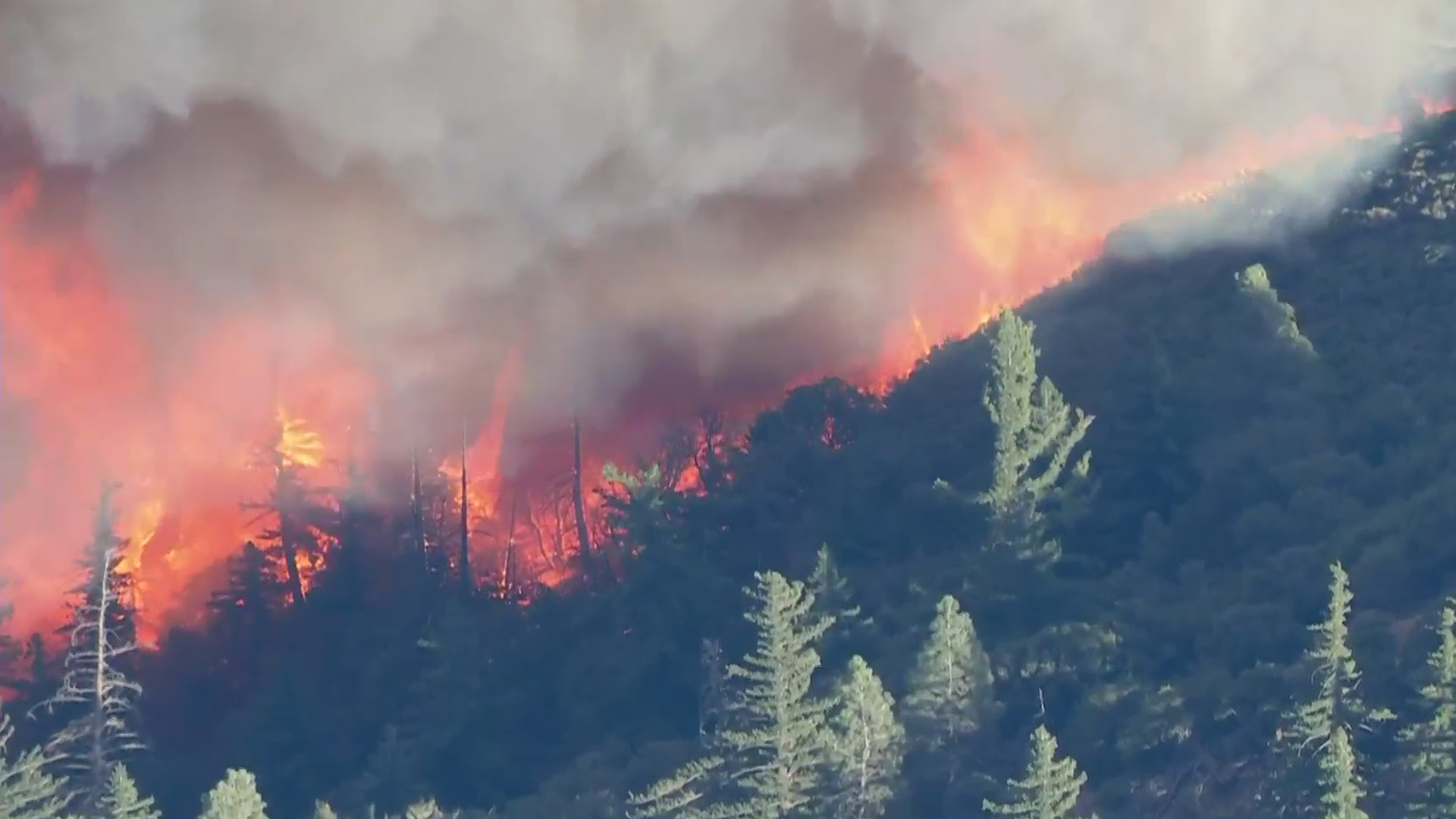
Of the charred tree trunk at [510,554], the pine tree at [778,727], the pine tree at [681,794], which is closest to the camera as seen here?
the pine tree at [778,727]

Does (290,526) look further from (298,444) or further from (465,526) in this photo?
(465,526)

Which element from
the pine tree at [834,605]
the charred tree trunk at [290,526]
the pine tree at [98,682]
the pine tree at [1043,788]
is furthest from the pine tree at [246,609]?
the pine tree at [1043,788]

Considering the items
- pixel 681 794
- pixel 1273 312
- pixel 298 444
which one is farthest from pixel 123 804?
pixel 1273 312

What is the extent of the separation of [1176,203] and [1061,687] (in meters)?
19.7

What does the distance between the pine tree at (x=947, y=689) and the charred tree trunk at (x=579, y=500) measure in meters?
20.9

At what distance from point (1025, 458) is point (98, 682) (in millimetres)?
22091

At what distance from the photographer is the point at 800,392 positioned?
70.8 metres

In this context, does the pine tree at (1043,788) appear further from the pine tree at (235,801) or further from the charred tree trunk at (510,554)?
the charred tree trunk at (510,554)

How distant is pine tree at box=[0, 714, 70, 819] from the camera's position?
5566 centimetres

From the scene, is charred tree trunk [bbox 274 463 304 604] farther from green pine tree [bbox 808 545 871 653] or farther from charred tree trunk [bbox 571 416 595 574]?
green pine tree [bbox 808 545 871 653]

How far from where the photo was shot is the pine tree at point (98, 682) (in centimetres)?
6109

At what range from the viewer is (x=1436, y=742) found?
48219 millimetres

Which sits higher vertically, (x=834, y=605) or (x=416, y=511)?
(x=416, y=511)

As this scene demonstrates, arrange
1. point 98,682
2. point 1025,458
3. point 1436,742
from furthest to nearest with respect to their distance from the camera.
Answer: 1. point 1025,458
2. point 98,682
3. point 1436,742
